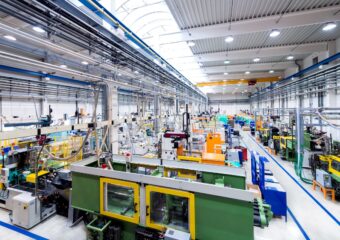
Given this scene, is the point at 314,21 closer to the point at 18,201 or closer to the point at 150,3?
the point at 150,3

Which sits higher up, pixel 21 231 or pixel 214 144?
pixel 214 144

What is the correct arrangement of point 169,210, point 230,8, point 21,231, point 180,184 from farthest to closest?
point 230,8 → point 21,231 → point 169,210 → point 180,184

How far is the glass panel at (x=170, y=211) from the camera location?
210cm

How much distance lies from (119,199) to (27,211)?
178 cm

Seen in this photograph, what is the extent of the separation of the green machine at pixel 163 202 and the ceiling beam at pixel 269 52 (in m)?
5.00

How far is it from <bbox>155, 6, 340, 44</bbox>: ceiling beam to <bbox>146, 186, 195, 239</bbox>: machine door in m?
3.88

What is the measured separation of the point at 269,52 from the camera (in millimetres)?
5910

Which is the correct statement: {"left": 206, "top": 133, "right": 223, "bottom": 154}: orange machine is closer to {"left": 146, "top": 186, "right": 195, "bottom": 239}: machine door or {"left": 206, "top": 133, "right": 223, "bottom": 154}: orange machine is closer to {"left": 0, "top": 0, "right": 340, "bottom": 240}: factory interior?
{"left": 0, "top": 0, "right": 340, "bottom": 240}: factory interior

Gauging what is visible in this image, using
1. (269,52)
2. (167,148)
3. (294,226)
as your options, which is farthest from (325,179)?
(269,52)

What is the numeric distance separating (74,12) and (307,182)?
6492 millimetres

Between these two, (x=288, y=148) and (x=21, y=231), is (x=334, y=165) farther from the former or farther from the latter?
(x=21, y=231)

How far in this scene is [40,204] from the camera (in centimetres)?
309

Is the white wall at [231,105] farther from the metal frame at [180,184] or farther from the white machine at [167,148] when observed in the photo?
the metal frame at [180,184]

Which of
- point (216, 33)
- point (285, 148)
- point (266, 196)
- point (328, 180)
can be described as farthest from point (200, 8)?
point (285, 148)
